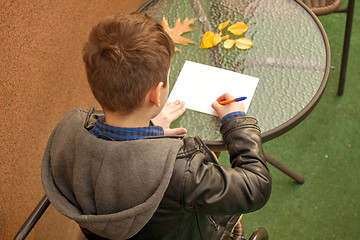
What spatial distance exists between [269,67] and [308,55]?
0.14 m

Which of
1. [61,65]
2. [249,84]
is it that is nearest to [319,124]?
[249,84]

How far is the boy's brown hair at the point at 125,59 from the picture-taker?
2.79 ft

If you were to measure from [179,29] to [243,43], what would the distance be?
0.80ft

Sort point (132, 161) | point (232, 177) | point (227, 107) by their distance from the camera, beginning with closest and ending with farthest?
point (132, 161) → point (232, 177) → point (227, 107)

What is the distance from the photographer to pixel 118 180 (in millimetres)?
848

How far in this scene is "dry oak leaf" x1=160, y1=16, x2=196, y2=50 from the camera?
144cm

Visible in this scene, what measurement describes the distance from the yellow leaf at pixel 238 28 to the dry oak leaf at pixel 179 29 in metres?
0.15

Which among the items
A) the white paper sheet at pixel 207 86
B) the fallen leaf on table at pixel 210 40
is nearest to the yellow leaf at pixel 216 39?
the fallen leaf on table at pixel 210 40

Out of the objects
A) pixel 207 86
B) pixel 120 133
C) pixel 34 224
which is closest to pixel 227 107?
pixel 207 86

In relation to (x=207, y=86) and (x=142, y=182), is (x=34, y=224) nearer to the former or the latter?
(x=142, y=182)

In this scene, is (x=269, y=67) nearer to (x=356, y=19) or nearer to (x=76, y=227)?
(x=76, y=227)

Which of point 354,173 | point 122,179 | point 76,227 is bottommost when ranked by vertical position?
point 354,173

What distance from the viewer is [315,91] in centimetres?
126

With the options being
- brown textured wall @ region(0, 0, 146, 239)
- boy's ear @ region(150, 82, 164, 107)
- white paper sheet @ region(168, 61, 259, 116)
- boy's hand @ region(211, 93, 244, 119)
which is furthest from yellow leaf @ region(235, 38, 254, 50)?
brown textured wall @ region(0, 0, 146, 239)
